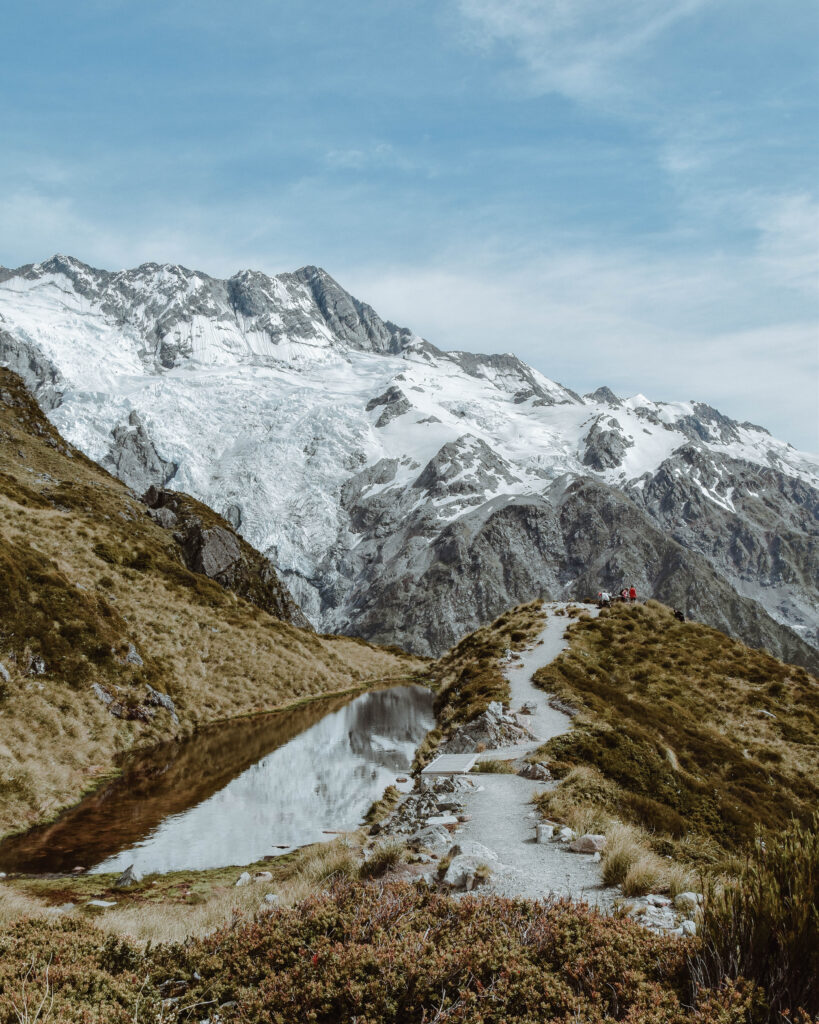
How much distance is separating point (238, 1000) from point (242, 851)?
43.9 feet

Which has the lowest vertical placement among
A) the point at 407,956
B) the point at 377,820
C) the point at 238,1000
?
the point at 377,820

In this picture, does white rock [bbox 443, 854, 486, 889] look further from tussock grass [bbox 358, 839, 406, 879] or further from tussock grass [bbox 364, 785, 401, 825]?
tussock grass [bbox 364, 785, 401, 825]

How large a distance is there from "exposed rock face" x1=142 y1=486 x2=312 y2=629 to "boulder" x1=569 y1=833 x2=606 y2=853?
66.3m

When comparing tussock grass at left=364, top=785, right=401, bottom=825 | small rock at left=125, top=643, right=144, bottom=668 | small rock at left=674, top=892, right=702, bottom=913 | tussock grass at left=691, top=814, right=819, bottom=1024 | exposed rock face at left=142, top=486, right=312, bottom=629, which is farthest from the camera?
exposed rock face at left=142, top=486, right=312, bottom=629

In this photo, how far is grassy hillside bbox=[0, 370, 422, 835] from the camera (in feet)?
85.9

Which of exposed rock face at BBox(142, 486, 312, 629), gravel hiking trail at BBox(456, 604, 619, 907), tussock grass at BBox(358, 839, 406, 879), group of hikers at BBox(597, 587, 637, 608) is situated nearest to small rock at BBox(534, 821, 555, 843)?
gravel hiking trail at BBox(456, 604, 619, 907)

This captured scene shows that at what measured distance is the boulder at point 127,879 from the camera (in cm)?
1558

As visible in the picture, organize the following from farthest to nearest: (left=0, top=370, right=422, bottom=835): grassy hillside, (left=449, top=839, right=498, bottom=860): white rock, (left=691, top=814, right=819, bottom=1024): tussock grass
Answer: (left=0, top=370, right=422, bottom=835): grassy hillside < (left=449, top=839, right=498, bottom=860): white rock < (left=691, top=814, right=819, bottom=1024): tussock grass

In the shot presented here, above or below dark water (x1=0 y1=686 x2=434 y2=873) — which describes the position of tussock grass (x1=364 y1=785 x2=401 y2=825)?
above

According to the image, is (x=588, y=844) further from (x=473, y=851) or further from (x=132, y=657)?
(x=132, y=657)

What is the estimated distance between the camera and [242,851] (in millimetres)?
19297

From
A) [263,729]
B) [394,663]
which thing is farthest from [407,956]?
[394,663]

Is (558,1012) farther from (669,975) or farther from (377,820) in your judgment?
(377,820)

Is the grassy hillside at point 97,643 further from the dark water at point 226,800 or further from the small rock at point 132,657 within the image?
the dark water at point 226,800
